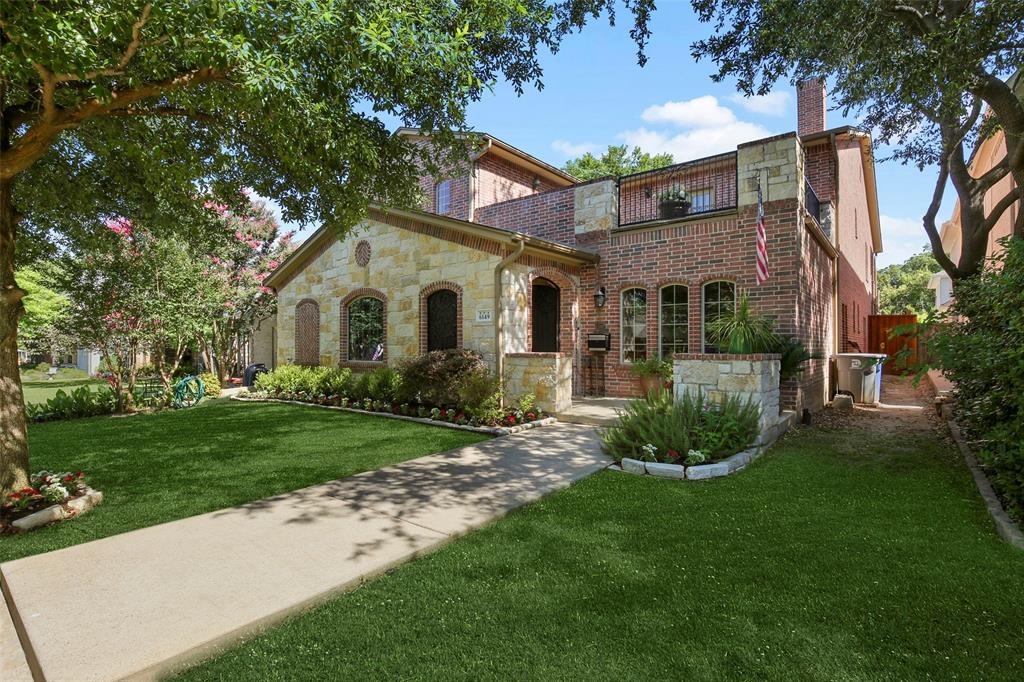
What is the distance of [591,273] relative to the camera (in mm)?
10375

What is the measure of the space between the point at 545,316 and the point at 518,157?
633cm

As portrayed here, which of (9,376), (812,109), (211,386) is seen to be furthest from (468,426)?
(812,109)

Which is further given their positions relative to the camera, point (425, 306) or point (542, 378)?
point (425, 306)

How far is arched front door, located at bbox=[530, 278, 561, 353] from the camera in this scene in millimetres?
10594

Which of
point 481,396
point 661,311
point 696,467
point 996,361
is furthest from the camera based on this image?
point 661,311

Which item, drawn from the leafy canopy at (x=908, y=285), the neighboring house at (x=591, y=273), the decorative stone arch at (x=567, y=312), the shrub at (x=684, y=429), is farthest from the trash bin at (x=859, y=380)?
the leafy canopy at (x=908, y=285)

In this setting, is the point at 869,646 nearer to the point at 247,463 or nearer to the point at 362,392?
the point at 247,463

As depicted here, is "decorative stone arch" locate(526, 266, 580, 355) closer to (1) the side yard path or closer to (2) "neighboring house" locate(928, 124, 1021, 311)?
(1) the side yard path

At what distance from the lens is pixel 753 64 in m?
7.64

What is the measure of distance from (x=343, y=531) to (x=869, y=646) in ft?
10.9

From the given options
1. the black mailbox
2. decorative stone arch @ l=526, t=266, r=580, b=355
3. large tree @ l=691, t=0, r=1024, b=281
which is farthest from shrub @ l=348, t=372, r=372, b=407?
large tree @ l=691, t=0, r=1024, b=281

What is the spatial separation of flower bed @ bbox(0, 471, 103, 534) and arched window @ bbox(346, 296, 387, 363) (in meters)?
7.03

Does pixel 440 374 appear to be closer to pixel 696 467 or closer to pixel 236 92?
pixel 696 467

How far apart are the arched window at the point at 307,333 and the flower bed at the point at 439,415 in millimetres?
2214
